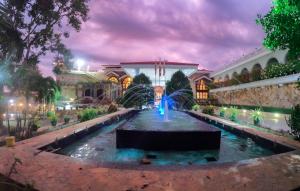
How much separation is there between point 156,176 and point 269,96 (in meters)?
24.8

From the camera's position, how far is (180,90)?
1316 inches

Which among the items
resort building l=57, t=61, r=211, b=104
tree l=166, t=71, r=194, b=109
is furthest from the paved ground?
resort building l=57, t=61, r=211, b=104

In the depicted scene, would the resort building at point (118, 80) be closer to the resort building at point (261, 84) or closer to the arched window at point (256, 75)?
the resort building at point (261, 84)

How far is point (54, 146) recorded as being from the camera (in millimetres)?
8406

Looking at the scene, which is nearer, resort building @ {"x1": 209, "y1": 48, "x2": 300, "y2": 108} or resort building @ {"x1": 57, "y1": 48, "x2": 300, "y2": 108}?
resort building @ {"x1": 209, "y1": 48, "x2": 300, "y2": 108}

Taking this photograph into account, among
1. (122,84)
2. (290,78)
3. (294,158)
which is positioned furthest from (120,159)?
(122,84)

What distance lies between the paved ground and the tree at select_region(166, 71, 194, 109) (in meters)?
27.6

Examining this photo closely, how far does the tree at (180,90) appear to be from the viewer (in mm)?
33562

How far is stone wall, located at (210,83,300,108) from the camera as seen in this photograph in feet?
73.8

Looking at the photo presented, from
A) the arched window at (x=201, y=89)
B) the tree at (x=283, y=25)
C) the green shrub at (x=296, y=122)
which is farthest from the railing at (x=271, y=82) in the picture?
the arched window at (x=201, y=89)

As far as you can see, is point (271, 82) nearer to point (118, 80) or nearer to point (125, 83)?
point (125, 83)

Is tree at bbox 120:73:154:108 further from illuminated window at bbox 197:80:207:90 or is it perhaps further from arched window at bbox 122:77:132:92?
illuminated window at bbox 197:80:207:90

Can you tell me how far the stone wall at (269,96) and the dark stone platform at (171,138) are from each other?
473 inches

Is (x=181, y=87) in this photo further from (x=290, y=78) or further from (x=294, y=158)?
(x=294, y=158)
